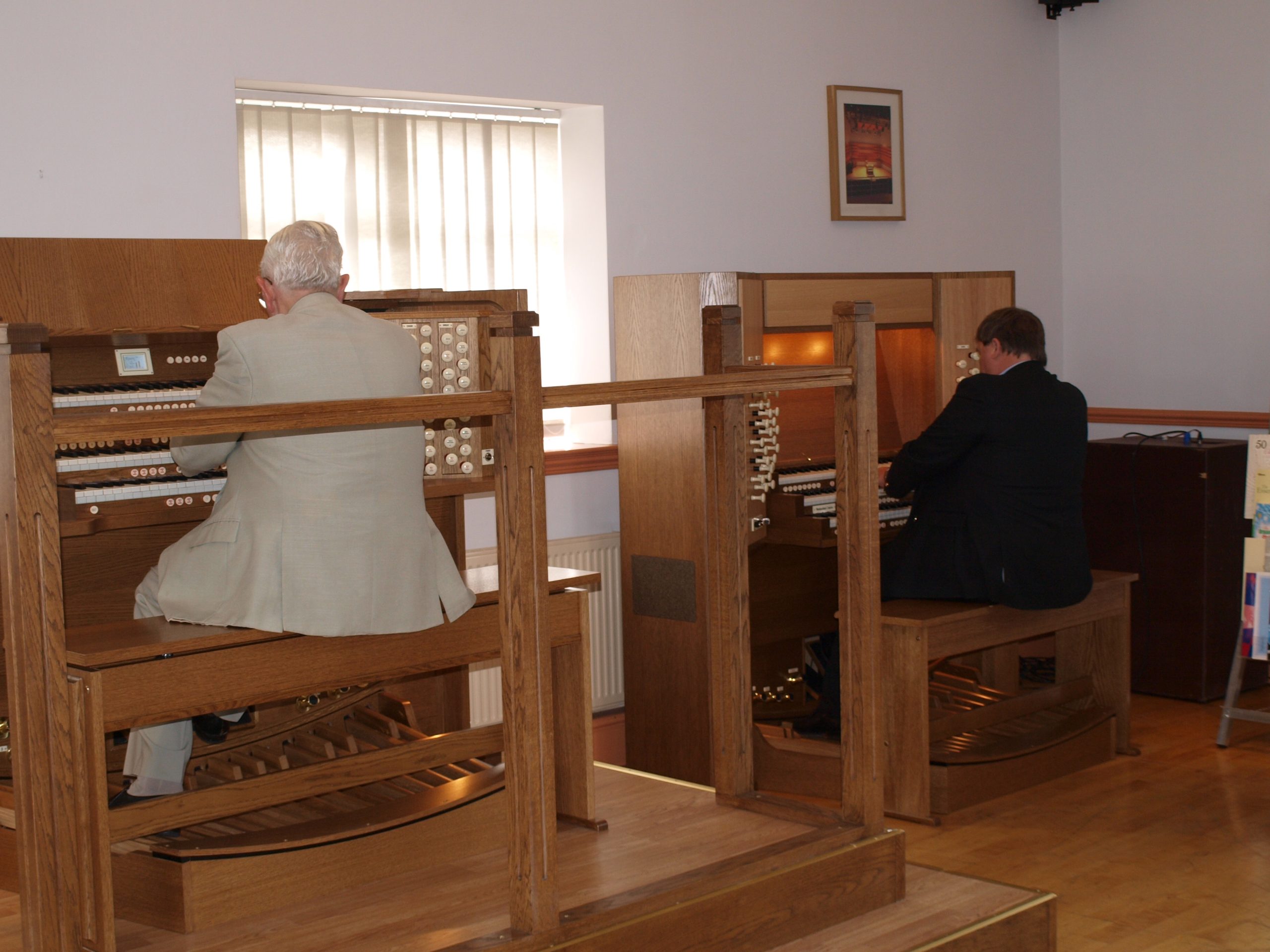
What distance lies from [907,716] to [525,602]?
6.10 ft

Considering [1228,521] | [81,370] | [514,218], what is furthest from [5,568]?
[1228,521]

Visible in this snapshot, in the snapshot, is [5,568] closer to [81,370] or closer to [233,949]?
[233,949]

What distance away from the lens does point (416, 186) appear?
4480mm

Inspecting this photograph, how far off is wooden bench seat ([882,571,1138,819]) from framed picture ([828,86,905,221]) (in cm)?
169

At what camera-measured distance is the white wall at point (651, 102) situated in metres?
3.71

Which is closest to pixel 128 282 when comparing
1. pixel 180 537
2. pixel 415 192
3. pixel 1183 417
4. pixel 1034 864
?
pixel 180 537

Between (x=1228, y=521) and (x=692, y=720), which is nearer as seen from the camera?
(x=692, y=720)

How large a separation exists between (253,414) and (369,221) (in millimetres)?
2444

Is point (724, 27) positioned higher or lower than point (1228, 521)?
higher

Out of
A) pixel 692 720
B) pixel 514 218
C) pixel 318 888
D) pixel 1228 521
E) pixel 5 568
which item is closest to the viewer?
pixel 5 568

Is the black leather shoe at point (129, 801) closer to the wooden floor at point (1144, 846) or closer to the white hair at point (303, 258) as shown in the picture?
the white hair at point (303, 258)

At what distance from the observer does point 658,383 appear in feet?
8.34

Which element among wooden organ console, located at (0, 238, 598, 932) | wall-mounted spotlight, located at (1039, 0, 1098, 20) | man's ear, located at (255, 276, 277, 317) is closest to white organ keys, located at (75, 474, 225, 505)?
wooden organ console, located at (0, 238, 598, 932)

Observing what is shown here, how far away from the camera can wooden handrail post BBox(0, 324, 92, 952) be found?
2.02 meters
